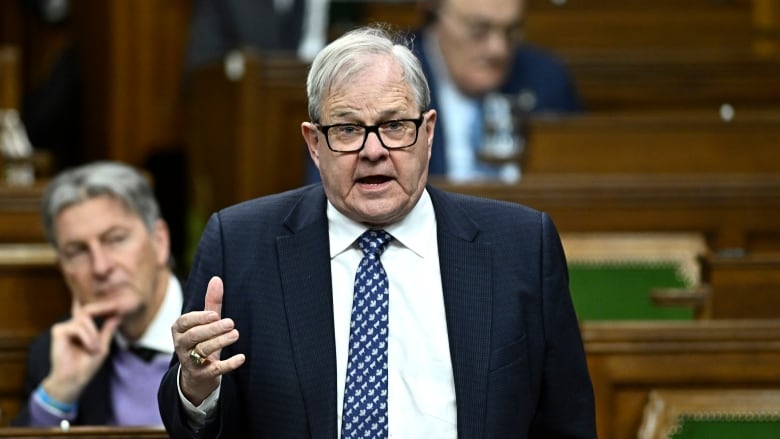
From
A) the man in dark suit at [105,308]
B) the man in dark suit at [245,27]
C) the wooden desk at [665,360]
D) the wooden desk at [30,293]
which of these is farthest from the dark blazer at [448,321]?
the man in dark suit at [245,27]

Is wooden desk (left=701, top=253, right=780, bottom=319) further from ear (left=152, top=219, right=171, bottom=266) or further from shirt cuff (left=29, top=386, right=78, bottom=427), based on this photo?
shirt cuff (left=29, top=386, right=78, bottom=427)

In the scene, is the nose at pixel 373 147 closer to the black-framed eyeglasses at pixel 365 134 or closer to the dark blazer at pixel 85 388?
the black-framed eyeglasses at pixel 365 134

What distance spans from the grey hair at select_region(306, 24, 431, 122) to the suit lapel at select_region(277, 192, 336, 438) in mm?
145

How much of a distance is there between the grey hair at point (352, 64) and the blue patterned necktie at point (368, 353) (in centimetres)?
19

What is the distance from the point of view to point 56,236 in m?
2.74

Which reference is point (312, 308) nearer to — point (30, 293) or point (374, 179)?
point (374, 179)

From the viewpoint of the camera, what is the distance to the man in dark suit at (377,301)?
5.72 ft

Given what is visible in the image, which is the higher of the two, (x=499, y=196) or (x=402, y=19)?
(x=402, y=19)

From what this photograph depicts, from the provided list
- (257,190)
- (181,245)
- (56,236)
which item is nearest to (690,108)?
(257,190)

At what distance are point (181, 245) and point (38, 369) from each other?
192cm

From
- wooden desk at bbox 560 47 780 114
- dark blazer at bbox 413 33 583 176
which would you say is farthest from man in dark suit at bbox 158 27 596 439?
wooden desk at bbox 560 47 780 114

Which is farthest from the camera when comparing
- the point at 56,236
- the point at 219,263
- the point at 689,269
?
the point at 689,269

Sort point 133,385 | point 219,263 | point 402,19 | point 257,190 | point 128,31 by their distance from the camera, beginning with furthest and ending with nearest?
point 128,31
point 402,19
point 257,190
point 133,385
point 219,263

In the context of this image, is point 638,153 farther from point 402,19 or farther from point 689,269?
point 402,19
